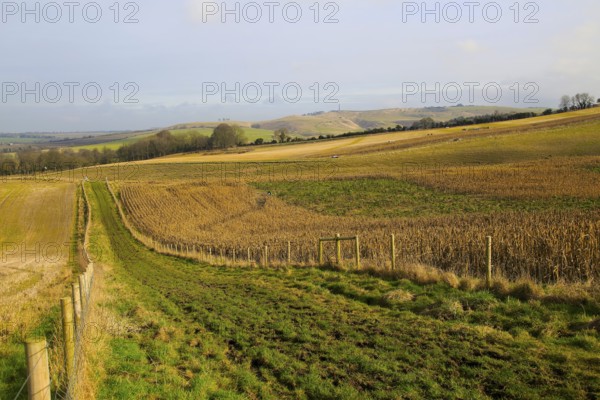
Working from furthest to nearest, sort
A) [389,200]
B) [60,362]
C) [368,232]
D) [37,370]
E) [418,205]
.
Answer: [389,200], [418,205], [368,232], [60,362], [37,370]

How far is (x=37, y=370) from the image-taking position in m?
4.40

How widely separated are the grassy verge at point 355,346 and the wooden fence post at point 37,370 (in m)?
2.07

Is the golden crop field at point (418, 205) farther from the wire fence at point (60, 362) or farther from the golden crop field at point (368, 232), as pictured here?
the wire fence at point (60, 362)

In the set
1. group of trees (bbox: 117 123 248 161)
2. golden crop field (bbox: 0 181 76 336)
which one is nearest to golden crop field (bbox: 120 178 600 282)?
golden crop field (bbox: 0 181 76 336)

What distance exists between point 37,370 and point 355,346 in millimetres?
5698

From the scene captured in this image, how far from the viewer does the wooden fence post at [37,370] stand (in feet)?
14.3

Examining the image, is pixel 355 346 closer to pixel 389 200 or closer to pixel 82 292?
pixel 82 292

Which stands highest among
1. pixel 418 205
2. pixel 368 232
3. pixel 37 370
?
pixel 37 370

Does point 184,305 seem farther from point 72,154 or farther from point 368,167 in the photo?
point 72,154

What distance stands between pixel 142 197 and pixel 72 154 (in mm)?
75575

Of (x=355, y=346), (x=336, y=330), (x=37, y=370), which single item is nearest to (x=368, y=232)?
(x=336, y=330)

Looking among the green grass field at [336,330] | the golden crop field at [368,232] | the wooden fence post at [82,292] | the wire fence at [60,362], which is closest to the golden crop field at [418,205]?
the golden crop field at [368,232]

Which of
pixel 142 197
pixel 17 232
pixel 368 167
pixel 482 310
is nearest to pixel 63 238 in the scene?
pixel 17 232

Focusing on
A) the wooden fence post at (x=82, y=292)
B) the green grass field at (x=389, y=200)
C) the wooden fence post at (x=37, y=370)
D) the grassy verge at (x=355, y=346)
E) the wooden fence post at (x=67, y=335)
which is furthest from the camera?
the green grass field at (x=389, y=200)
